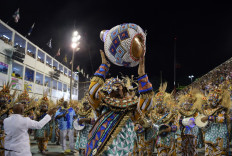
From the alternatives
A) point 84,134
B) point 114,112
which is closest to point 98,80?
point 114,112

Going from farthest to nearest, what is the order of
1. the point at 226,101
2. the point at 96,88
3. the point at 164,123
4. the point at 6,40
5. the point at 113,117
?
1. the point at 6,40
2. the point at 164,123
3. the point at 226,101
4. the point at 96,88
5. the point at 113,117

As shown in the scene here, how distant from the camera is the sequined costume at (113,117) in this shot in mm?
2612

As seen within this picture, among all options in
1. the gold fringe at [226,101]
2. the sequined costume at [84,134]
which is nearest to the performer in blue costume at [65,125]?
the sequined costume at [84,134]

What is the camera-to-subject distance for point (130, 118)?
2.84 m

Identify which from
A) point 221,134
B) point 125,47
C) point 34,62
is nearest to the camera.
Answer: point 125,47

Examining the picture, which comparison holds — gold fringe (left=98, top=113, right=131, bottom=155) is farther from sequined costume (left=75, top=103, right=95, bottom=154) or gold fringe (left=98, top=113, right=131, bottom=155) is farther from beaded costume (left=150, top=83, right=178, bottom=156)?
sequined costume (left=75, top=103, right=95, bottom=154)

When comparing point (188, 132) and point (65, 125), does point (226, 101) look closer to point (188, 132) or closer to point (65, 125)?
point (188, 132)

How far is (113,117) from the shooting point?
109 inches

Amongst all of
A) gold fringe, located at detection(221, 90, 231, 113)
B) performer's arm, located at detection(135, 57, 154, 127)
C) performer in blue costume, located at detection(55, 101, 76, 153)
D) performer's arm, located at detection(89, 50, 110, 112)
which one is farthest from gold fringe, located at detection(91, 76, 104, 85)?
performer in blue costume, located at detection(55, 101, 76, 153)

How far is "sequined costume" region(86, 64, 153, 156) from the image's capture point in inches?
103

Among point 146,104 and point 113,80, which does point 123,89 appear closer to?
point 113,80

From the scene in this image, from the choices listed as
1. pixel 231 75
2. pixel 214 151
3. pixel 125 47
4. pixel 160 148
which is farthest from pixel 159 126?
pixel 231 75

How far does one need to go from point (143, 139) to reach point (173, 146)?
103cm

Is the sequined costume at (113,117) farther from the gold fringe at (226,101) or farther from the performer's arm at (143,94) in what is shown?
the gold fringe at (226,101)
